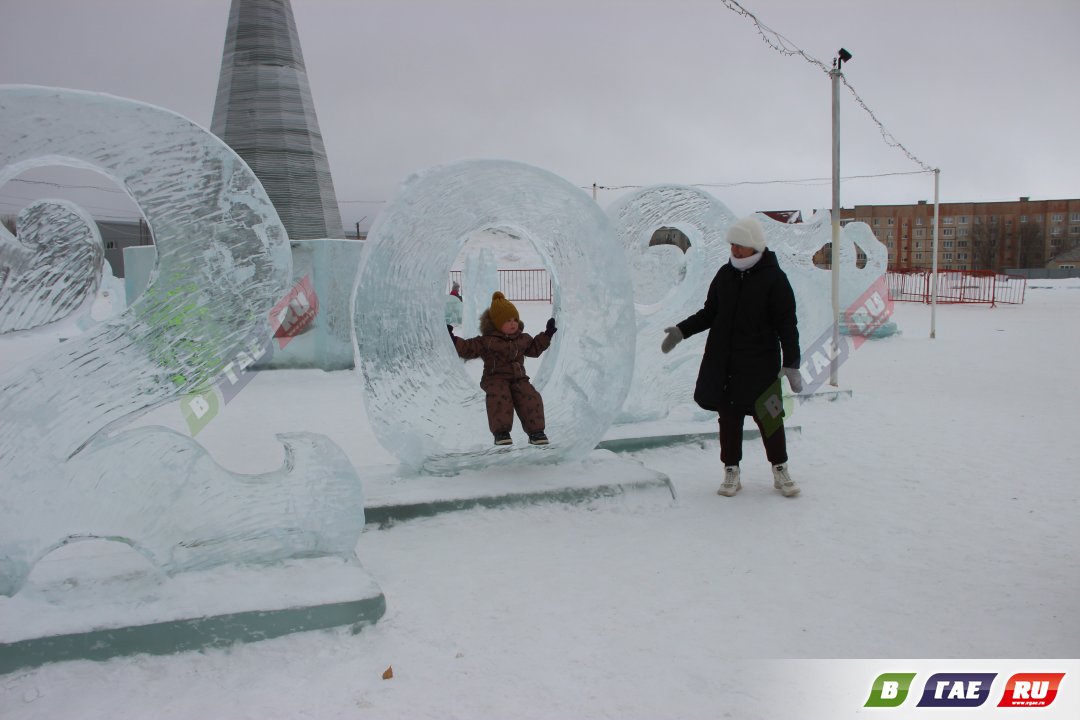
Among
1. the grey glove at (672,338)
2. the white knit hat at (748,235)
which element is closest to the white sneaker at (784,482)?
the grey glove at (672,338)

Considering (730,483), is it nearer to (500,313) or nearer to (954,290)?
(500,313)

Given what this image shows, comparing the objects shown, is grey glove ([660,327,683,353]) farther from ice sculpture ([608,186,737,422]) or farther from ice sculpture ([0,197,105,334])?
ice sculpture ([0,197,105,334])

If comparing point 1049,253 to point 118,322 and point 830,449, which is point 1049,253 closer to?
point 830,449

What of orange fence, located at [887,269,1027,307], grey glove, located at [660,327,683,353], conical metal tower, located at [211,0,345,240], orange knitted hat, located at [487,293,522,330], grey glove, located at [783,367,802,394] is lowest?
orange fence, located at [887,269,1027,307]

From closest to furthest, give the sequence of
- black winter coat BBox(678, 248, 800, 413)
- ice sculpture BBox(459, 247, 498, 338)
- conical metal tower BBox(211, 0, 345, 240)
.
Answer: black winter coat BBox(678, 248, 800, 413)
conical metal tower BBox(211, 0, 345, 240)
ice sculpture BBox(459, 247, 498, 338)

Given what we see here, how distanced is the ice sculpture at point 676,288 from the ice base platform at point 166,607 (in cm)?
356

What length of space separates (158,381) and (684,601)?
2.26 meters

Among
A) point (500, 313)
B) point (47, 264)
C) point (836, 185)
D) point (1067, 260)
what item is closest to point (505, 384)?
point (500, 313)

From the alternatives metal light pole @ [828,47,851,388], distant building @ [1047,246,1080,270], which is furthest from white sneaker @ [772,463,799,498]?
distant building @ [1047,246,1080,270]

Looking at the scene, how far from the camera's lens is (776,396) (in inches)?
175

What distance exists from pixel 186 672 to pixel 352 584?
0.63 metres

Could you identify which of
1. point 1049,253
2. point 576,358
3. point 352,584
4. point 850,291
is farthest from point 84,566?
point 1049,253

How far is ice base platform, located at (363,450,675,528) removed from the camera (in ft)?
13.4

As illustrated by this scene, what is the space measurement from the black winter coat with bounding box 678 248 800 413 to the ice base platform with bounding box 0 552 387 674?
2.31 meters
